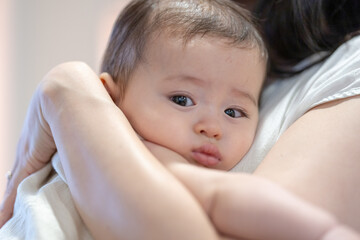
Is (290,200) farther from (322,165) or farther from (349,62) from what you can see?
(349,62)

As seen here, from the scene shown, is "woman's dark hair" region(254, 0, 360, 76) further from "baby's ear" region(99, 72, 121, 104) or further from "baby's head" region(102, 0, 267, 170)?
"baby's ear" region(99, 72, 121, 104)

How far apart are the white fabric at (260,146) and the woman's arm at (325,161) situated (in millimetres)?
47

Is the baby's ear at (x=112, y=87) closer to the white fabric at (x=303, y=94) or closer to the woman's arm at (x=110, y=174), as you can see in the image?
the woman's arm at (x=110, y=174)

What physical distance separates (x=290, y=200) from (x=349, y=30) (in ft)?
2.25

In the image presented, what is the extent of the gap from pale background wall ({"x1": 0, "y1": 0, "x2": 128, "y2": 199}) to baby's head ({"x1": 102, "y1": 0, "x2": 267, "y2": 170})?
1.37m

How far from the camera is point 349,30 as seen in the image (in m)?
1.14

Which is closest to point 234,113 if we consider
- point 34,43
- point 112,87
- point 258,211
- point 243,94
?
point 243,94

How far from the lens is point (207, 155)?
35.0 inches

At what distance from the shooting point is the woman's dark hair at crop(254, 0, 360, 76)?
1.11m

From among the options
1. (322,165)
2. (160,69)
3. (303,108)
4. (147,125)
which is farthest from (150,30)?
(322,165)

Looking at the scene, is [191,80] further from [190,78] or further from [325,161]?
[325,161]

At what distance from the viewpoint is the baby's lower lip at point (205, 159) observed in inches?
34.4

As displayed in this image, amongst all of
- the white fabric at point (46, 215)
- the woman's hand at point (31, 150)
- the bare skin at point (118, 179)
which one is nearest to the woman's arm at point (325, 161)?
the bare skin at point (118, 179)

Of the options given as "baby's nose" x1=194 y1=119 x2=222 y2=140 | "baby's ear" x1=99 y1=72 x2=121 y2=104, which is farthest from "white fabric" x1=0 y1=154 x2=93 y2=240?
"baby's nose" x1=194 y1=119 x2=222 y2=140
